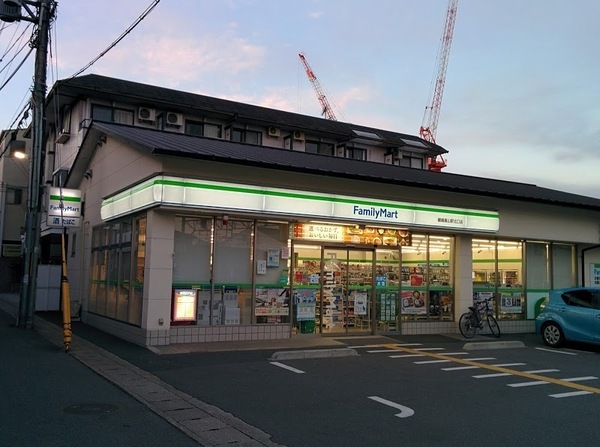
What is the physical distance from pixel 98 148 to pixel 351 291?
9486 mm

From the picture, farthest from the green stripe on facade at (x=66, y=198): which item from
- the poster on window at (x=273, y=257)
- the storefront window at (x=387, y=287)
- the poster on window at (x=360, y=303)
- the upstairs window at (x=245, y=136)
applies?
the upstairs window at (x=245, y=136)

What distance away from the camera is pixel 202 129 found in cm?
2939

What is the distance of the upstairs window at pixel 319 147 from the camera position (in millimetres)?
32487

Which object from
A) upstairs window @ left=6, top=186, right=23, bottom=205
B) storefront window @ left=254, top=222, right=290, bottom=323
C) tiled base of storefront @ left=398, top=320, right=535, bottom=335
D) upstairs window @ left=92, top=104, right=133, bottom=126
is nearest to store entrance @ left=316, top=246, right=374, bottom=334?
storefront window @ left=254, top=222, right=290, bottom=323

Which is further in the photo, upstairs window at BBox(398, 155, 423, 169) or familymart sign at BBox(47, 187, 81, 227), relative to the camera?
upstairs window at BBox(398, 155, 423, 169)

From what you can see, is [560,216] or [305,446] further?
[560,216]

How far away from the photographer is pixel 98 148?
711 inches

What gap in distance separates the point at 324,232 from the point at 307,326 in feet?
8.39

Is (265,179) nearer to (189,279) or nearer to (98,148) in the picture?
(189,279)

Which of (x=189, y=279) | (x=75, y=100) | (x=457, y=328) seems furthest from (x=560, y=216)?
(x=75, y=100)

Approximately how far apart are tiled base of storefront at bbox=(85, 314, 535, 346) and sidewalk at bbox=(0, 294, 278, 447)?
174 centimetres

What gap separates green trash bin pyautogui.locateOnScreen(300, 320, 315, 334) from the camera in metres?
14.7

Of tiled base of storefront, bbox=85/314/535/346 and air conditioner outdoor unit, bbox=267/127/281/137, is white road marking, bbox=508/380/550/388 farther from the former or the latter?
air conditioner outdoor unit, bbox=267/127/281/137

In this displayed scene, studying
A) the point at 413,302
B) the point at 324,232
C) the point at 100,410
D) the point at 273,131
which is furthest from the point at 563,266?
the point at 100,410
